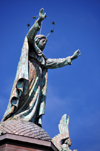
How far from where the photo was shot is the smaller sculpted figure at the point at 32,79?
30.1 ft

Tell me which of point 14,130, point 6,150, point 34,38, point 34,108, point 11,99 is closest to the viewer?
point 6,150

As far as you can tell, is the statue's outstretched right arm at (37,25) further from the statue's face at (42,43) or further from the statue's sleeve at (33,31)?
the statue's face at (42,43)

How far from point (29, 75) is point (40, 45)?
1571mm

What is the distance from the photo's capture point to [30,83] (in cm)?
1001

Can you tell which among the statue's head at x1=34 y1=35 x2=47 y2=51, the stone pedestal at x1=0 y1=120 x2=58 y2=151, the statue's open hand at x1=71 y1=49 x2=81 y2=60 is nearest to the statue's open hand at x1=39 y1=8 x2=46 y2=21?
the statue's head at x1=34 y1=35 x2=47 y2=51

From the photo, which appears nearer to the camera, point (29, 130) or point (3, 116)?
point (29, 130)

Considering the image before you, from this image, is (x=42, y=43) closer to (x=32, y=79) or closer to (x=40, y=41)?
(x=40, y=41)

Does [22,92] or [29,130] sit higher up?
[22,92]

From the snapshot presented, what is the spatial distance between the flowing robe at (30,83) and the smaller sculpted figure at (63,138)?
96cm

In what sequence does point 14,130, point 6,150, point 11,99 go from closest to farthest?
point 6,150 → point 14,130 → point 11,99

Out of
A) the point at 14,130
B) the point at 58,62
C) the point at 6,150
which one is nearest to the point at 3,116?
the point at 14,130

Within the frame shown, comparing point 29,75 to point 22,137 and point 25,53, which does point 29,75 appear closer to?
point 25,53

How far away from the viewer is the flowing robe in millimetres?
9172

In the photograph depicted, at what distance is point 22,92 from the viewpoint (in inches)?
374
